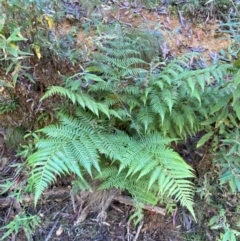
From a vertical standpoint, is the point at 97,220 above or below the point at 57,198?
below

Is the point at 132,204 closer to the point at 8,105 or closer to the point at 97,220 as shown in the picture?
the point at 97,220

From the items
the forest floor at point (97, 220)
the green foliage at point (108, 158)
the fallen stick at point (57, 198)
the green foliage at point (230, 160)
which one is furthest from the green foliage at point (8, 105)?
the green foliage at point (230, 160)

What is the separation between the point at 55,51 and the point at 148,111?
80 cm

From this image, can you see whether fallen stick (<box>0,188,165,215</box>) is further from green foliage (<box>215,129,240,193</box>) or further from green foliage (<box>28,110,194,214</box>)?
green foliage (<box>215,129,240,193</box>)

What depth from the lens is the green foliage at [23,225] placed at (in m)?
2.29

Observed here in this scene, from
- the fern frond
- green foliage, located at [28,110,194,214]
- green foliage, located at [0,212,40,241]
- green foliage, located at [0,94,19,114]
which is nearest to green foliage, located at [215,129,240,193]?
green foliage, located at [28,110,194,214]

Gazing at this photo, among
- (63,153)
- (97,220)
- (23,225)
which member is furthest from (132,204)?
(23,225)

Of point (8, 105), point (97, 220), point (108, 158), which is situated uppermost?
→ point (8, 105)

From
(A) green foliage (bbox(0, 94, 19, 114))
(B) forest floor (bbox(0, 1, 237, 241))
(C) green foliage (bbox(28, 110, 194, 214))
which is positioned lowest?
(B) forest floor (bbox(0, 1, 237, 241))

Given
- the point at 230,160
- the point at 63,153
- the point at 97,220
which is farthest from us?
the point at 97,220

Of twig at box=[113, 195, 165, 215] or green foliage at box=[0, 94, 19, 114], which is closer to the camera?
twig at box=[113, 195, 165, 215]

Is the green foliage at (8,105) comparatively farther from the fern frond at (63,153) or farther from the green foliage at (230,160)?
the green foliage at (230,160)

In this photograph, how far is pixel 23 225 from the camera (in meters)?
2.34

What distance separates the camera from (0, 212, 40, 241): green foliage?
229 centimetres
